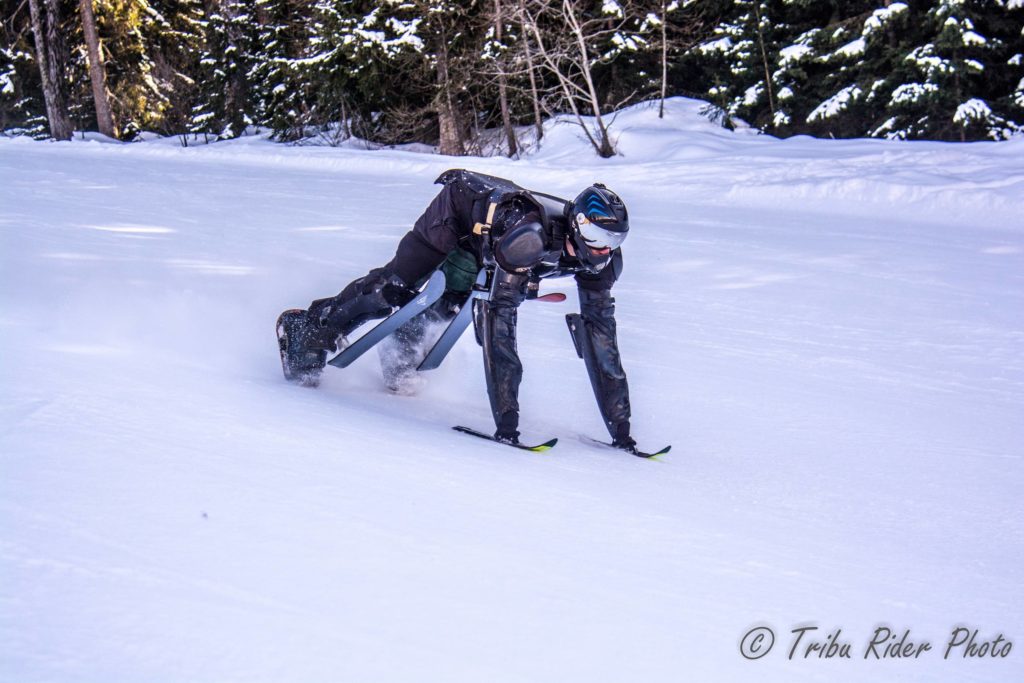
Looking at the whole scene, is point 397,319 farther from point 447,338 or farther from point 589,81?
point 589,81

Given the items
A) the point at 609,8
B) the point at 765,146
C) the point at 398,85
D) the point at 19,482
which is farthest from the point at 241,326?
the point at 398,85

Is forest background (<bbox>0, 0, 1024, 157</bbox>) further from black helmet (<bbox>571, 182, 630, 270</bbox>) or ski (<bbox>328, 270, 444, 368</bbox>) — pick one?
black helmet (<bbox>571, 182, 630, 270</bbox>)

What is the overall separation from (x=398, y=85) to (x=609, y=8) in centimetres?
587

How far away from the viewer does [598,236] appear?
4109 millimetres

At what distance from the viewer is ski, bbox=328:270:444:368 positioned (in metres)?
4.73

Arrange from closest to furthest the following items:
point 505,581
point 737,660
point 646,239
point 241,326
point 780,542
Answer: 1. point 737,660
2. point 505,581
3. point 780,542
4. point 241,326
5. point 646,239

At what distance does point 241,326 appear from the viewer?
5.78 meters

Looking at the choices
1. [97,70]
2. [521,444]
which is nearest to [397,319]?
[521,444]

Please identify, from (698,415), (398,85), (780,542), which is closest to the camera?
(780,542)

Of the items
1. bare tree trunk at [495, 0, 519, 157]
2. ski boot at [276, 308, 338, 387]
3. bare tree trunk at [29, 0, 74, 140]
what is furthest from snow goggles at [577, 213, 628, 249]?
bare tree trunk at [29, 0, 74, 140]

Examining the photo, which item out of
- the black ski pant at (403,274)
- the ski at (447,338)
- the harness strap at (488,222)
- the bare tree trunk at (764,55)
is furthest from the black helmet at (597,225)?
A: the bare tree trunk at (764,55)

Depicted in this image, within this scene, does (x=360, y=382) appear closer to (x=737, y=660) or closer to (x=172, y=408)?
(x=172, y=408)

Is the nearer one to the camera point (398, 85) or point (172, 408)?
point (172, 408)

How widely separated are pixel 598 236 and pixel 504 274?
0.47 meters
